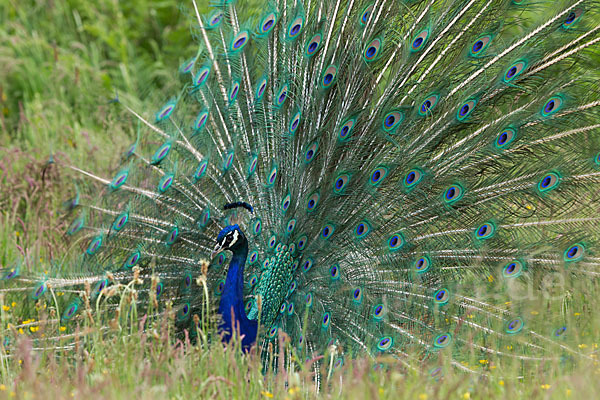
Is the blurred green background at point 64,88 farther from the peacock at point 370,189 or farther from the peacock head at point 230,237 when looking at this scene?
the peacock head at point 230,237

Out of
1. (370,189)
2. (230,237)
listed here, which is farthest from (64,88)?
(370,189)

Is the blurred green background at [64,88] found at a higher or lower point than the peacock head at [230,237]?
higher

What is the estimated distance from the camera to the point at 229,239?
4.31 metres

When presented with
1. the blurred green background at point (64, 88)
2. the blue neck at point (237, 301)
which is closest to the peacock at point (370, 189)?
the blue neck at point (237, 301)

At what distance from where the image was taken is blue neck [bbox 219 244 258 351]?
4387 millimetres

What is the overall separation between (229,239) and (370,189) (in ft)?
2.86

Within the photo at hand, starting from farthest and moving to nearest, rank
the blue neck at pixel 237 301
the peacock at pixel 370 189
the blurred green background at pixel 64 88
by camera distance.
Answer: the blurred green background at pixel 64 88, the blue neck at pixel 237 301, the peacock at pixel 370 189

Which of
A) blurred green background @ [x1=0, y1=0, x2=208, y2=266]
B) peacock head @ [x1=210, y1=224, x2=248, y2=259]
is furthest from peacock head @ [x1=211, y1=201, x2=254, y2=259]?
blurred green background @ [x1=0, y1=0, x2=208, y2=266]

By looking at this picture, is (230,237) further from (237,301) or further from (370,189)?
(370,189)

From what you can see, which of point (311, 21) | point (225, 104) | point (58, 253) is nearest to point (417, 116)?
point (311, 21)

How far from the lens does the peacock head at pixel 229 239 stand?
428 centimetres

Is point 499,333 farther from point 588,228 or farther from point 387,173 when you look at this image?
point 387,173

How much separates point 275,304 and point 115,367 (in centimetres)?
138

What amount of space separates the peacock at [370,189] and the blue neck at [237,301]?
0.5 inches
